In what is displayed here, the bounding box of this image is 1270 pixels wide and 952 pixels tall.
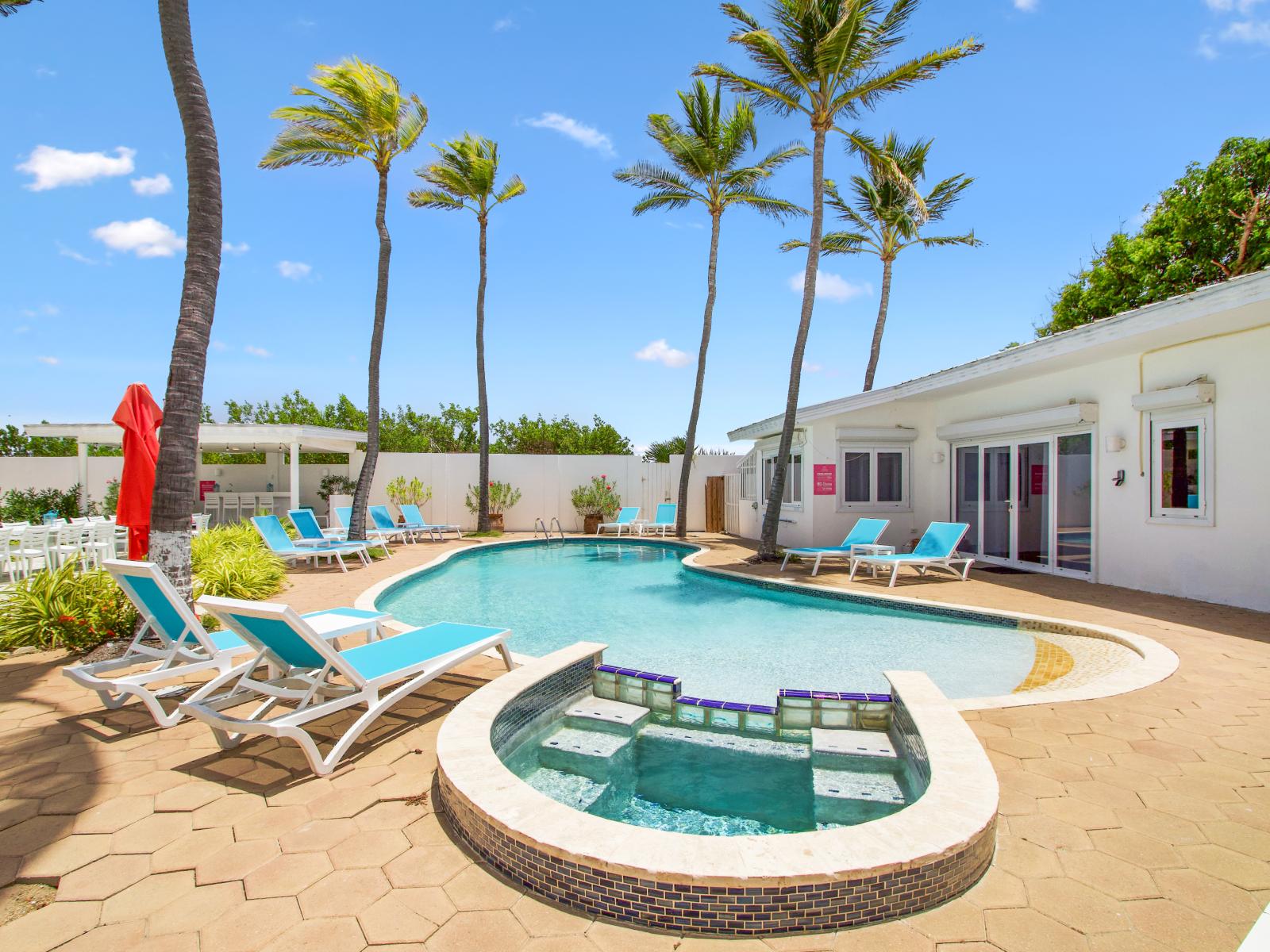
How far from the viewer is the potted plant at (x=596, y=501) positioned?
1862 centimetres

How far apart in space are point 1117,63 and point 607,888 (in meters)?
19.1

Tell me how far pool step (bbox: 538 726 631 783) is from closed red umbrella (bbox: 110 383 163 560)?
3.97 m

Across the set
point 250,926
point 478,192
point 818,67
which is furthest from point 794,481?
point 250,926

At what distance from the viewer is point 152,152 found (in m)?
9.01

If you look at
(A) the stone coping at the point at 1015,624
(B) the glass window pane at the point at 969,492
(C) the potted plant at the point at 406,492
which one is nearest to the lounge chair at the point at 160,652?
(A) the stone coping at the point at 1015,624

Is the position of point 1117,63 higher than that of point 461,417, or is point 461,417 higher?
point 1117,63

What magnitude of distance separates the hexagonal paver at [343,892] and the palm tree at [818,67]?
987cm

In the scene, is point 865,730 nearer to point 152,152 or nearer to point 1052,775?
point 1052,775

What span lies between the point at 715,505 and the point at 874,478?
22.7ft

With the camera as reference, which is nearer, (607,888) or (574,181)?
(607,888)

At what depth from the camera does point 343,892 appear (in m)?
2.17

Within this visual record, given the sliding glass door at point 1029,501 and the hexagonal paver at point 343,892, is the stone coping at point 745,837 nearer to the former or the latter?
the hexagonal paver at point 343,892

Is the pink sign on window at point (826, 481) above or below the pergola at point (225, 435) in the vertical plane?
below

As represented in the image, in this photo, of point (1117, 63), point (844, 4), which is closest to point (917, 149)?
point (1117, 63)
